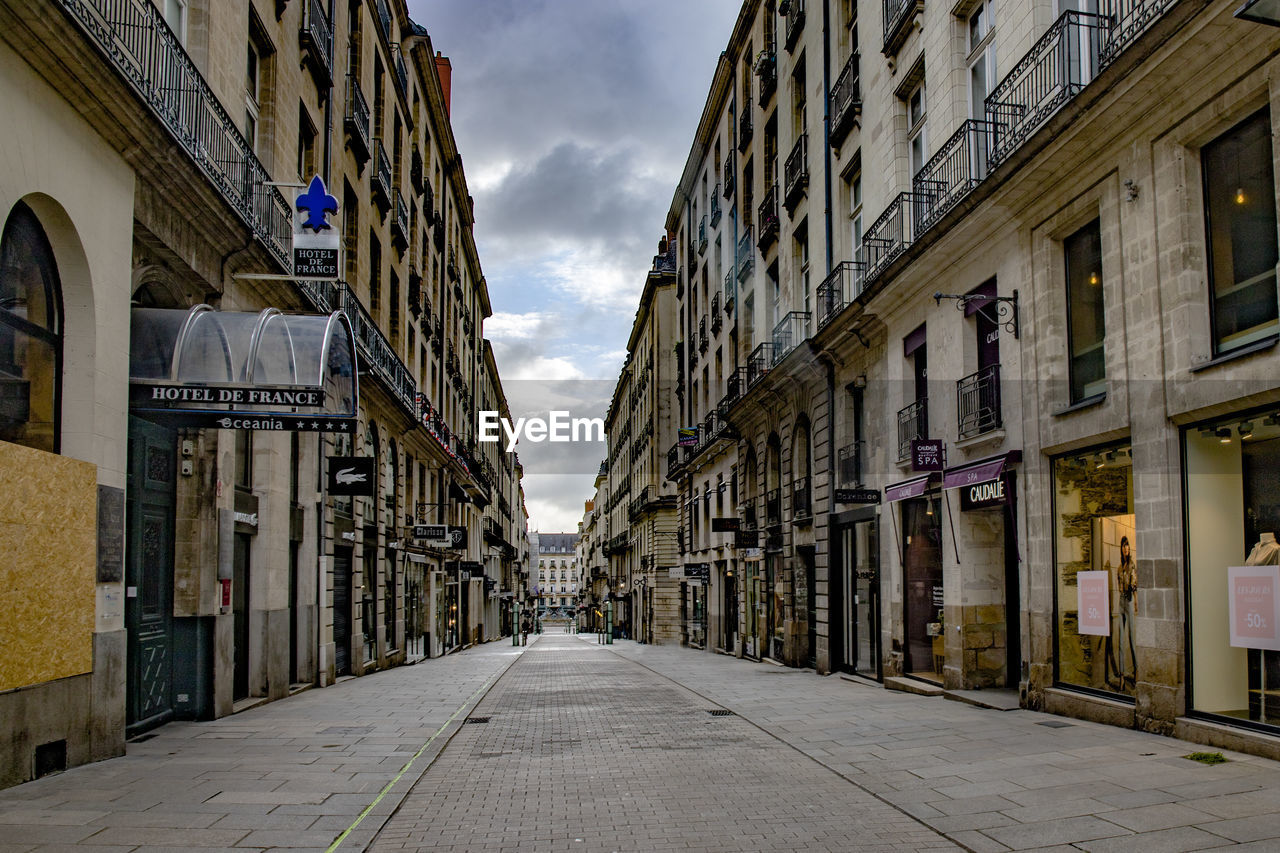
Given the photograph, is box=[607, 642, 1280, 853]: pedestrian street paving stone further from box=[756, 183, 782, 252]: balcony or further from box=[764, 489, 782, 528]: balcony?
box=[756, 183, 782, 252]: balcony

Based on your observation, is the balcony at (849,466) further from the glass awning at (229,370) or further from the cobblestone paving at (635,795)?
the glass awning at (229,370)

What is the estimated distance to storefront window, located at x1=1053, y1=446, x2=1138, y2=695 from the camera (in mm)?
11812

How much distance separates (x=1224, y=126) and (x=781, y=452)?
1700cm

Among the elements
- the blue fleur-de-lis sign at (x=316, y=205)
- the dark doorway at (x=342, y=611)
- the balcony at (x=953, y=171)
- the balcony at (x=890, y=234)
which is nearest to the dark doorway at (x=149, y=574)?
the blue fleur-de-lis sign at (x=316, y=205)

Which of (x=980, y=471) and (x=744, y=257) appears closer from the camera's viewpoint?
(x=980, y=471)

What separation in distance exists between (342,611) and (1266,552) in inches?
702

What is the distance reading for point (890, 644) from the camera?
739 inches

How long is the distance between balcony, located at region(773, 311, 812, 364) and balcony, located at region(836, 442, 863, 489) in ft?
11.7

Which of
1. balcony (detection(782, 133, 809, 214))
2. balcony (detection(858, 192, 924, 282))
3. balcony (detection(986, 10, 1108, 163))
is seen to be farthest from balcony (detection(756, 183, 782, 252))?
balcony (detection(986, 10, 1108, 163))

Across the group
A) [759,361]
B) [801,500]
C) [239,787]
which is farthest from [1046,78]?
[759,361]

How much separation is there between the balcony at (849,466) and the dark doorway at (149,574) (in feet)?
42.1

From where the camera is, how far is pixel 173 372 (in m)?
11.4

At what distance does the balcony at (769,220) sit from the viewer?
93.5 ft

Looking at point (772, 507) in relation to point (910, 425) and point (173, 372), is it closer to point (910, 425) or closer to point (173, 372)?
point (910, 425)
